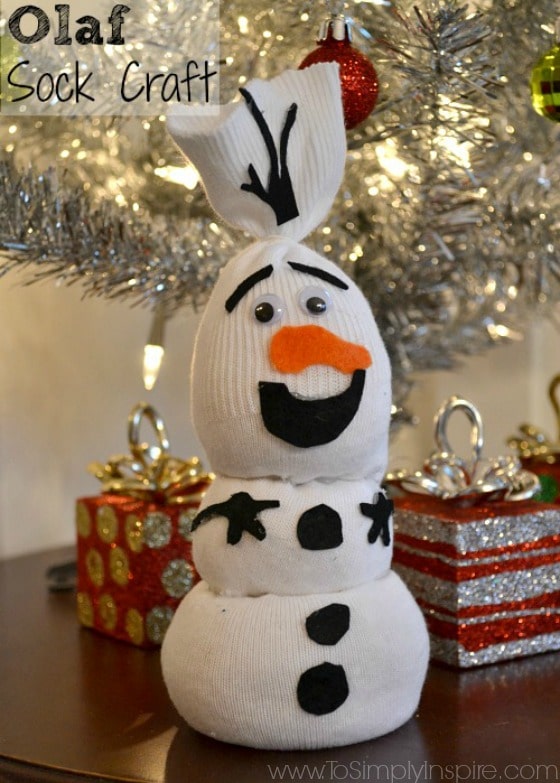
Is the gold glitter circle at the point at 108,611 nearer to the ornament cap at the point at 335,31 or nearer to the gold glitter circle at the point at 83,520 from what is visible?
the gold glitter circle at the point at 83,520

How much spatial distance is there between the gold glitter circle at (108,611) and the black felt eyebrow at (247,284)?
28 cm

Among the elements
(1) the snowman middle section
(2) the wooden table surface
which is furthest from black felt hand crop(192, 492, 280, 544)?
(2) the wooden table surface

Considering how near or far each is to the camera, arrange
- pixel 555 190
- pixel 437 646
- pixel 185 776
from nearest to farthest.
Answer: pixel 185 776, pixel 437 646, pixel 555 190

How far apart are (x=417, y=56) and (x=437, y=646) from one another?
1.20ft

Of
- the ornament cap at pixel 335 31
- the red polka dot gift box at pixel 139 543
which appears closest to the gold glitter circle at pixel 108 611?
the red polka dot gift box at pixel 139 543

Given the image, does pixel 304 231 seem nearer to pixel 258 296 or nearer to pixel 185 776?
pixel 258 296

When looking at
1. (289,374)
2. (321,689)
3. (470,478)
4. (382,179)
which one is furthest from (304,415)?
(382,179)

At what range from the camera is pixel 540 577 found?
2.15 feet

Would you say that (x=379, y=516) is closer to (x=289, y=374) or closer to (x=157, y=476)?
(x=289, y=374)

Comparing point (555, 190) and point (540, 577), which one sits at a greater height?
point (555, 190)

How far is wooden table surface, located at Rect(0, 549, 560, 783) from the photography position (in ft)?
1.56

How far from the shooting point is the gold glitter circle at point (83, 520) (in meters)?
0.73

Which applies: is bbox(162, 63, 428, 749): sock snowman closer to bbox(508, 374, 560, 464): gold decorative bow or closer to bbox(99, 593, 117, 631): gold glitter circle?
bbox(99, 593, 117, 631): gold glitter circle

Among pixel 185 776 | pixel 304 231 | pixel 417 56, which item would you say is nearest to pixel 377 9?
pixel 417 56
